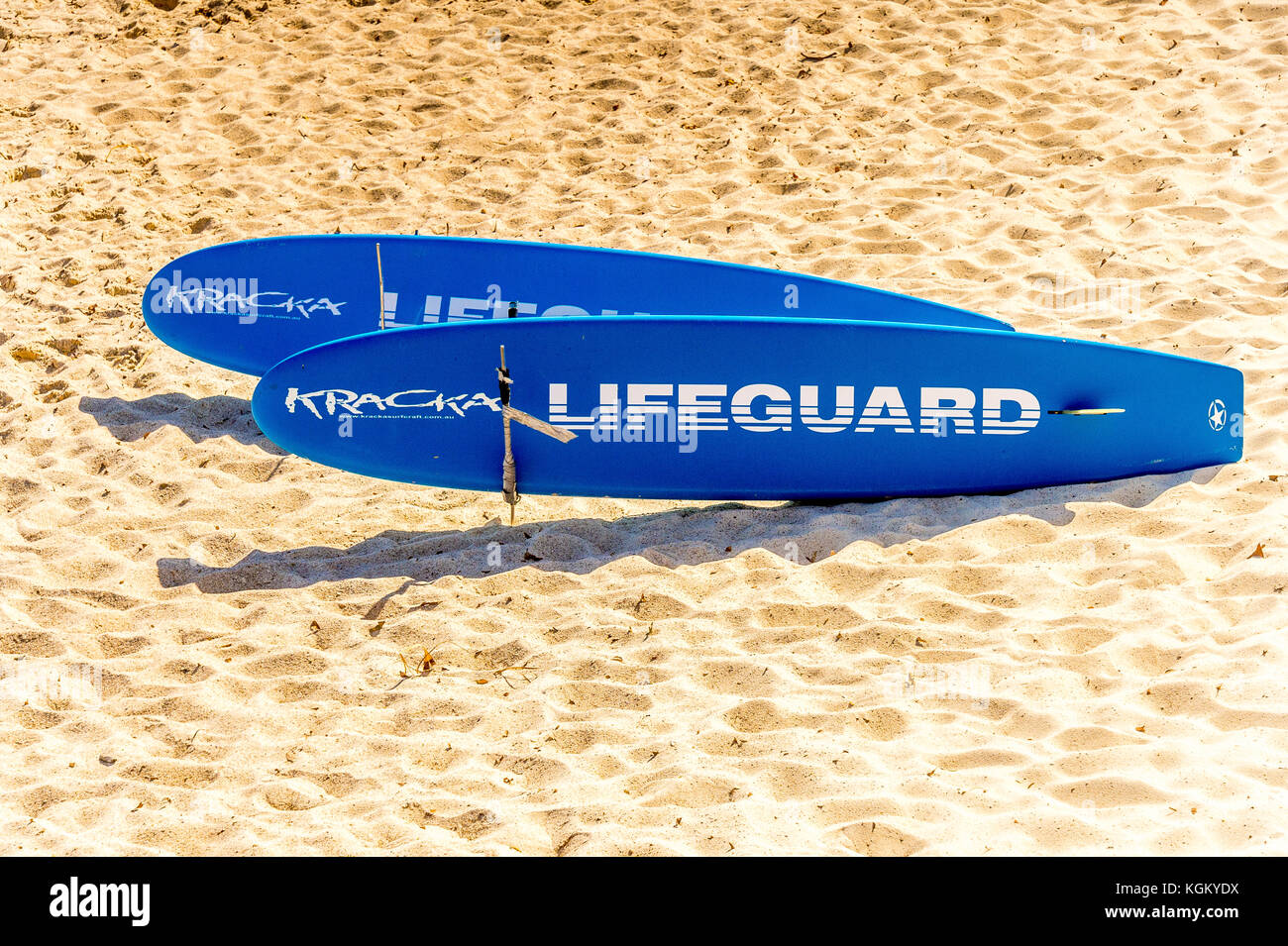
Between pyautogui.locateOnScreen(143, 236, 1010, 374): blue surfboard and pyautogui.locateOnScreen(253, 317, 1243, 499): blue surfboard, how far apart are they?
2.22ft

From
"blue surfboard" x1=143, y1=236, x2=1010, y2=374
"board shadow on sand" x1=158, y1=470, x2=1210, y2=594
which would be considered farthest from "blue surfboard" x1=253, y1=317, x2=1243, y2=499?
"blue surfboard" x1=143, y1=236, x2=1010, y2=374

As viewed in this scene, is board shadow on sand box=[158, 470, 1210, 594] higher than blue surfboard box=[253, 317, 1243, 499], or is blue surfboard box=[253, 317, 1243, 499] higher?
blue surfboard box=[253, 317, 1243, 499]

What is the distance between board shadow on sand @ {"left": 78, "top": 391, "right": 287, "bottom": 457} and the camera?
4.57 metres

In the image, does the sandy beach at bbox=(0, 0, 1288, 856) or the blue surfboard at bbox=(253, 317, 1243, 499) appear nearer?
the sandy beach at bbox=(0, 0, 1288, 856)

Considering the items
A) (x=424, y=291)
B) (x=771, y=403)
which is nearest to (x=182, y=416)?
(x=424, y=291)

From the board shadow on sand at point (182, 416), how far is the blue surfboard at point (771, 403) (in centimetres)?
71

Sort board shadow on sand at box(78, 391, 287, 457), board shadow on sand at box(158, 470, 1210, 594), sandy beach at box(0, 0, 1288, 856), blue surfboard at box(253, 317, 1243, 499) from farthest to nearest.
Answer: board shadow on sand at box(78, 391, 287, 457) → blue surfboard at box(253, 317, 1243, 499) → board shadow on sand at box(158, 470, 1210, 594) → sandy beach at box(0, 0, 1288, 856)

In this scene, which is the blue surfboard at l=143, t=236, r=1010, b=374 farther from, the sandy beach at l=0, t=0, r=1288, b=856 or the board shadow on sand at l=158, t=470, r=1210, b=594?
the board shadow on sand at l=158, t=470, r=1210, b=594

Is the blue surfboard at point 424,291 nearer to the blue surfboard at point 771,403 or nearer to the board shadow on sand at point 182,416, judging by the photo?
the board shadow on sand at point 182,416

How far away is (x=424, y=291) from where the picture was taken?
4828 millimetres

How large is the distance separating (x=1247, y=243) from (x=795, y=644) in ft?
10.1

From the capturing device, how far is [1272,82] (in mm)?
6211

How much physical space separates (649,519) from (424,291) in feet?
4.76

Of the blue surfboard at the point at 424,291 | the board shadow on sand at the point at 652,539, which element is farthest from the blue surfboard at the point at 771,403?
the blue surfboard at the point at 424,291
